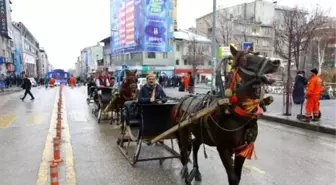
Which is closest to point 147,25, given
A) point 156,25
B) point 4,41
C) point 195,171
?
point 156,25

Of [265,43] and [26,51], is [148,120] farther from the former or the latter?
[26,51]

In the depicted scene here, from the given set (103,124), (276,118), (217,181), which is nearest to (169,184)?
(217,181)

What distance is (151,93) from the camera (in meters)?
6.86

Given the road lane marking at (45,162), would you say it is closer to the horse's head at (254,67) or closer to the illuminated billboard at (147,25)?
the horse's head at (254,67)

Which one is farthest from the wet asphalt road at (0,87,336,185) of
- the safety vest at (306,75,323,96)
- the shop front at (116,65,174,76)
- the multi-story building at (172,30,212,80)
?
the multi-story building at (172,30,212,80)

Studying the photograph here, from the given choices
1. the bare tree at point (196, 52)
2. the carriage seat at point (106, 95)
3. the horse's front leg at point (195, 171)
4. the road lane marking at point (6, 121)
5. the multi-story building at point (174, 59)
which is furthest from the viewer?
the bare tree at point (196, 52)

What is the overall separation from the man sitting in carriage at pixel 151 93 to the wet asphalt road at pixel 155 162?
128 cm

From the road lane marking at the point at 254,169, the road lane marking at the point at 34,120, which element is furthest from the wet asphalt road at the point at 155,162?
the road lane marking at the point at 34,120

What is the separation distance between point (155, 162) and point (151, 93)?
1417 millimetres

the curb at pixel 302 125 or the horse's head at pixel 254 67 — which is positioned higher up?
the horse's head at pixel 254 67

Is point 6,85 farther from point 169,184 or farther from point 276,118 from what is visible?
point 169,184

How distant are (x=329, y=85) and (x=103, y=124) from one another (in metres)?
16.8

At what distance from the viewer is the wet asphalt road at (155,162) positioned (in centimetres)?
578

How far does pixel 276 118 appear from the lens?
12.7 metres
